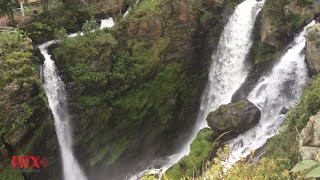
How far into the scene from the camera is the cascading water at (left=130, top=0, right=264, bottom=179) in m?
20.0

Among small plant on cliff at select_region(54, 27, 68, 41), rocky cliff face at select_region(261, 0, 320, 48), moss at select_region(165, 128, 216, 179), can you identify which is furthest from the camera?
rocky cliff face at select_region(261, 0, 320, 48)

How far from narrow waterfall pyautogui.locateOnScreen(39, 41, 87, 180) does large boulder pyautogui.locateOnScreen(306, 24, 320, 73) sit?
12.1m

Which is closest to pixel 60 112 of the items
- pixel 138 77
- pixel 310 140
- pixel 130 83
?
pixel 130 83

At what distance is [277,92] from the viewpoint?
17.2 m

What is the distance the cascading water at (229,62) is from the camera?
19984mm

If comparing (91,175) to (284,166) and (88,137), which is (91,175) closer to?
(88,137)

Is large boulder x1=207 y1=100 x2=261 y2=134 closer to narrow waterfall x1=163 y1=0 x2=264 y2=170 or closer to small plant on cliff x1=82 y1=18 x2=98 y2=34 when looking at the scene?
narrow waterfall x1=163 y1=0 x2=264 y2=170

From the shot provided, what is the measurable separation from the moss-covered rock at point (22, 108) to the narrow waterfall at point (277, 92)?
28.3ft

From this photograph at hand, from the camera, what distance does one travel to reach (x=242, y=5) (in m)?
21.0

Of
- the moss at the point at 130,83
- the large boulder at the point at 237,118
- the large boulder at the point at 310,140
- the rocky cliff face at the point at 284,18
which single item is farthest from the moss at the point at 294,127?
the moss at the point at 130,83

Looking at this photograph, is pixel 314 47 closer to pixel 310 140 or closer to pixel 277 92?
pixel 277 92

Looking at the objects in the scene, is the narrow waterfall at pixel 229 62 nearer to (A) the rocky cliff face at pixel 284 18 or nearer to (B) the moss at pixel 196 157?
(A) the rocky cliff face at pixel 284 18

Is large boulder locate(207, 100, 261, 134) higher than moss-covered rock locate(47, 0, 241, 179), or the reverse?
moss-covered rock locate(47, 0, 241, 179)

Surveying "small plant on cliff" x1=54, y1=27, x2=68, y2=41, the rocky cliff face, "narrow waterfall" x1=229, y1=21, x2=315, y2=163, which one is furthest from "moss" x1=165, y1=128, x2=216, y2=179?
"small plant on cliff" x1=54, y1=27, x2=68, y2=41
